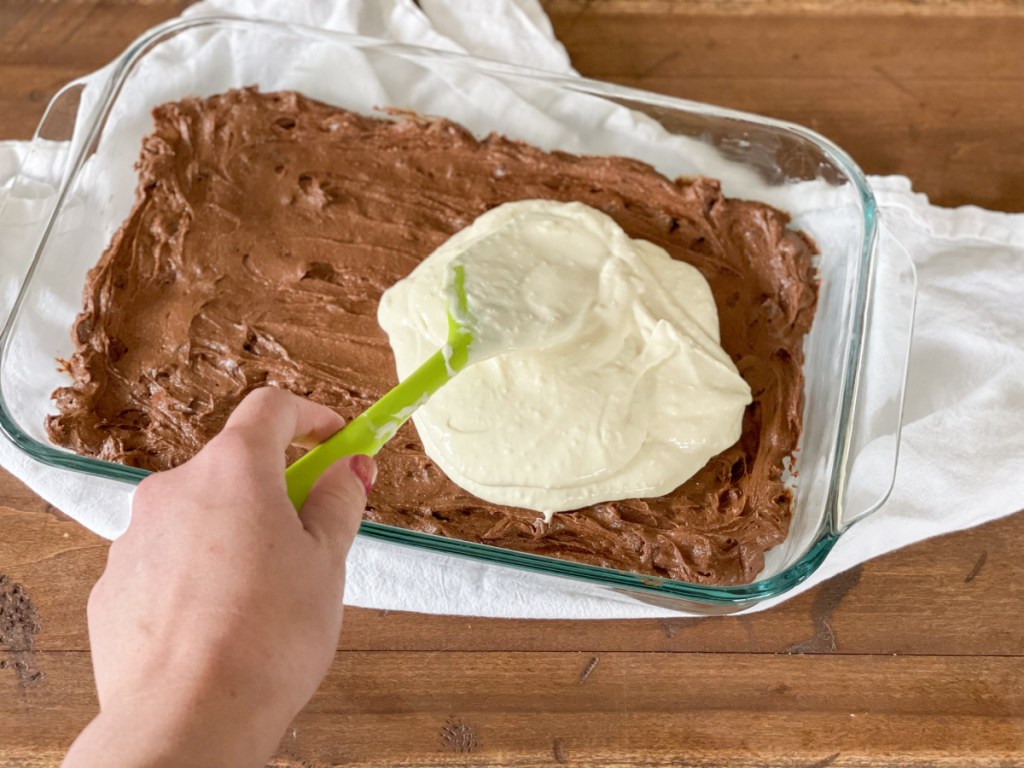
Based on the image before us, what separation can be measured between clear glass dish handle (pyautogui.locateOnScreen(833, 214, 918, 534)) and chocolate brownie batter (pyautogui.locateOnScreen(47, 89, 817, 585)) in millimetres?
124

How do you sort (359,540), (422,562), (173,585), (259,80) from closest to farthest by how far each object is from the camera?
(173,585) → (359,540) → (422,562) → (259,80)

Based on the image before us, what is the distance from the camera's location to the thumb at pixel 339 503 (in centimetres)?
117

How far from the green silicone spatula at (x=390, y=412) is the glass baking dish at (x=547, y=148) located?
0.20 meters

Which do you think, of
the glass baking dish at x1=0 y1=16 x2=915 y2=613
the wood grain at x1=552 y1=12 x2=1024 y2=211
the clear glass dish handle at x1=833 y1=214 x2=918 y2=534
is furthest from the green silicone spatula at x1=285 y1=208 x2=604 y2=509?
the wood grain at x1=552 y1=12 x2=1024 y2=211

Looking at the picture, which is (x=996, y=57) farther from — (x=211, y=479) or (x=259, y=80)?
(x=211, y=479)

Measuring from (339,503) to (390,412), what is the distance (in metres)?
0.22

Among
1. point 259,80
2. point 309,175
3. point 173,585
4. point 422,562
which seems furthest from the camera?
point 259,80

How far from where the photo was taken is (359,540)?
1587 millimetres

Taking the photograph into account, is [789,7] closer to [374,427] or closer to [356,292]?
[356,292]

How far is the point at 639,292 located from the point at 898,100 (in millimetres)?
976

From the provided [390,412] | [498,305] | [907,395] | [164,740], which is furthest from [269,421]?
[907,395]

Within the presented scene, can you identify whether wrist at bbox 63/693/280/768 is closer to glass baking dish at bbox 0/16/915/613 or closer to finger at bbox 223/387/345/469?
finger at bbox 223/387/345/469

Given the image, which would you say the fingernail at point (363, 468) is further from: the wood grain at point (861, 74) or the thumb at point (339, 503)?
the wood grain at point (861, 74)

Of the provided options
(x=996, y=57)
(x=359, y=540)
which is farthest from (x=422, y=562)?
(x=996, y=57)
